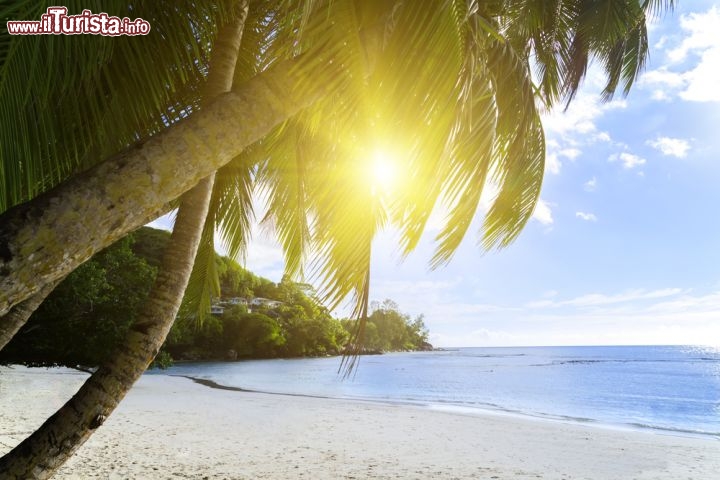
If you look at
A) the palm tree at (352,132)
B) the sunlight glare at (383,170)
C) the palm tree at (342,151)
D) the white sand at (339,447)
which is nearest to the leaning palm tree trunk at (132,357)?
the palm tree at (342,151)

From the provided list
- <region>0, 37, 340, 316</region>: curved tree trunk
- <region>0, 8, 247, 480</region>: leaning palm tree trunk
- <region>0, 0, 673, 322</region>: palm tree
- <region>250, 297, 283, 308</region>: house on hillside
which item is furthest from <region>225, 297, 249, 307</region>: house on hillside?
<region>0, 37, 340, 316</region>: curved tree trunk

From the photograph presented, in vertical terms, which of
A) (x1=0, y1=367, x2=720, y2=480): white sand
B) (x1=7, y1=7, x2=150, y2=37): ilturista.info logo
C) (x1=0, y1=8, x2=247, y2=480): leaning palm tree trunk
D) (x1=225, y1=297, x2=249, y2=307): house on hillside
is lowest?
(x1=0, y1=367, x2=720, y2=480): white sand

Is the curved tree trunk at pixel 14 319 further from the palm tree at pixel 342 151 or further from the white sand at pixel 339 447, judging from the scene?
the white sand at pixel 339 447

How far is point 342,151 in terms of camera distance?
2.78 metres

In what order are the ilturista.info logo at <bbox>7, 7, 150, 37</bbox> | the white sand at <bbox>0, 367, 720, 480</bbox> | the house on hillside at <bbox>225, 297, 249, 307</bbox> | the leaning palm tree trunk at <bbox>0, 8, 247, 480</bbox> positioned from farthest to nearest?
the house on hillside at <bbox>225, 297, 249, 307</bbox>
the white sand at <bbox>0, 367, 720, 480</bbox>
the leaning palm tree trunk at <bbox>0, 8, 247, 480</bbox>
the ilturista.info logo at <bbox>7, 7, 150, 37</bbox>

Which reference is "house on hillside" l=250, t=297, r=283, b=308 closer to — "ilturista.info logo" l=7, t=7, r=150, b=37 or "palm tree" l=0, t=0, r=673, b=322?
"palm tree" l=0, t=0, r=673, b=322

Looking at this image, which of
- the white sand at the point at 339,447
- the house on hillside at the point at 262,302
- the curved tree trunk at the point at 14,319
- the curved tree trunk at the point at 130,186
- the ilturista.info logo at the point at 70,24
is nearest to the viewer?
the curved tree trunk at the point at 130,186

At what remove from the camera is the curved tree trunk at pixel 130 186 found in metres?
1.24

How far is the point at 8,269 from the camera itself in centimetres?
120

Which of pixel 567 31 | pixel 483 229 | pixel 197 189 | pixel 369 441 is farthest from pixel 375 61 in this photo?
pixel 369 441

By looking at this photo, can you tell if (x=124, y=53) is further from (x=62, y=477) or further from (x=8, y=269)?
(x=62, y=477)

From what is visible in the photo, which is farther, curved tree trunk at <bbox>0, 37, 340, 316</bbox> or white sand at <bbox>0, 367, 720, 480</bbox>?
white sand at <bbox>0, 367, 720, 480</bbox>

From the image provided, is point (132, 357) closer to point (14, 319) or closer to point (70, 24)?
point (14, 319)

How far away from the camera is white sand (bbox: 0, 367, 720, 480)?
5859 mm
